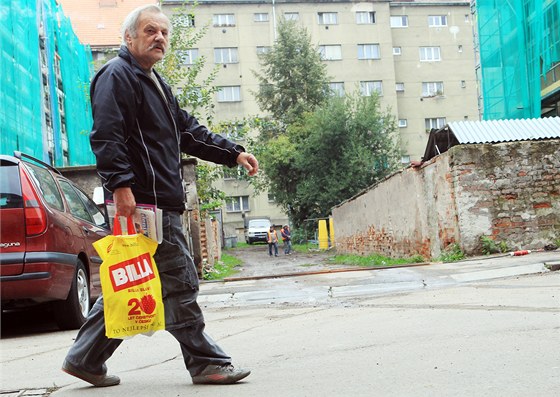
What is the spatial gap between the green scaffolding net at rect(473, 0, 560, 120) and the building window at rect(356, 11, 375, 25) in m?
27.4

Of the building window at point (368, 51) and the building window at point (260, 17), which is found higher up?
the building window at point (260, 17)

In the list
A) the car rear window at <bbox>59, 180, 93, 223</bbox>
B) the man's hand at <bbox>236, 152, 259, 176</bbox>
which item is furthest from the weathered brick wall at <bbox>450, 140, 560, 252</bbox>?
the man's hand at <bbox>236, 152, 259, 176</bbox>

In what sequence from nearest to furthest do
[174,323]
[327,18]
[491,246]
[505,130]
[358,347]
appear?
[174,323]
[358,347]
[491,246]
[505,130]
[327,18]

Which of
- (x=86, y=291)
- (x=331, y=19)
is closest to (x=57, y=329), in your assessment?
(x=86, y=291)

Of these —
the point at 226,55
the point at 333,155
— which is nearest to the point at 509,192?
the point at 333,155

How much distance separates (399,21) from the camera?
172 feet

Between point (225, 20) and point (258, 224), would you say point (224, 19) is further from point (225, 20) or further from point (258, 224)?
point (258, 224)

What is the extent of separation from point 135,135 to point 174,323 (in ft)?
3.07

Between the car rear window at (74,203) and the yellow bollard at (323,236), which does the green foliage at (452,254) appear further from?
the yellow bollard at (323,236)

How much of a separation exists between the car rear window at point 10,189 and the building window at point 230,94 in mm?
44082

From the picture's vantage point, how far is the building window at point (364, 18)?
168ft

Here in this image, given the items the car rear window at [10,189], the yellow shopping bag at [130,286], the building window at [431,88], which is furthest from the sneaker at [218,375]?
the building window at [431,88]

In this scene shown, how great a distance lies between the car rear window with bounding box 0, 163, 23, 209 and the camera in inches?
233

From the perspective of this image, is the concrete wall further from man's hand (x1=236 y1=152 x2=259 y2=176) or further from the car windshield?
the car windshield
